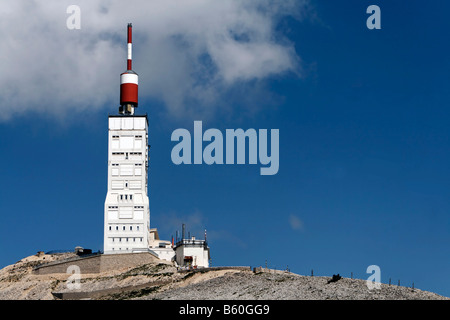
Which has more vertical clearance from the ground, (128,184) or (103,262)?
(128,184)

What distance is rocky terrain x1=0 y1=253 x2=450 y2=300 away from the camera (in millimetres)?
110625

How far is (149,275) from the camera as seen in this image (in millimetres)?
136750

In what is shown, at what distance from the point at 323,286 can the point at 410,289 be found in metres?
9.96

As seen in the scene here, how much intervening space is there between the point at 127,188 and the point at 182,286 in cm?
3286

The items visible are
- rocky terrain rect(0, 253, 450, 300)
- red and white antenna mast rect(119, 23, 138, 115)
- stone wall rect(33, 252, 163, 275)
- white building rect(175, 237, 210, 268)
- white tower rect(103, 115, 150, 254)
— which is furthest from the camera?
red and white antenna mast rect(119, 23, 138, 115)

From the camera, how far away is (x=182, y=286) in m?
127

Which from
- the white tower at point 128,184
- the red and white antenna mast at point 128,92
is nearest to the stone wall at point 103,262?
the white tower at point 128,184

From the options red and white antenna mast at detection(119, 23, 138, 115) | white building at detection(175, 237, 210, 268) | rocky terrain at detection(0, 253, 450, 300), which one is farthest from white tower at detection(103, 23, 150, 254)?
rocky terrain at detection(0, 253, 450, 300)

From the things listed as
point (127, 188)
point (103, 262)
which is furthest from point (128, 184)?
point (103, 262)

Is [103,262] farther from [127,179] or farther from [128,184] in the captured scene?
Result: [127,179]

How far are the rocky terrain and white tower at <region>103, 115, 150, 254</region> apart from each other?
333 inches

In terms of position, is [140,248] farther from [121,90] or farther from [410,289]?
[410,289]

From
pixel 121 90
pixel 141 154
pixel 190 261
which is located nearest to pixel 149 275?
pixel 190 261

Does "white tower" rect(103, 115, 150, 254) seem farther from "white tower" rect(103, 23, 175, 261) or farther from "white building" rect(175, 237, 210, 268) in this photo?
"white building" rect(175, 237, 210, 268)
